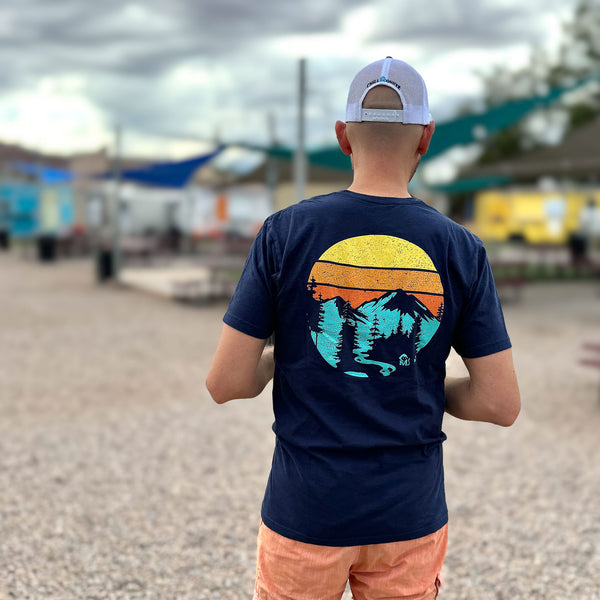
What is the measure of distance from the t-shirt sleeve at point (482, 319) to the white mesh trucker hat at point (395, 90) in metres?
0.29

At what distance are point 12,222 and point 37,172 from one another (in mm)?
5934

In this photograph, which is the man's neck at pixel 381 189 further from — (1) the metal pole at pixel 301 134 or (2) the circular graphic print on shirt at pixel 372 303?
(1) the metal pole at pixel 301 134

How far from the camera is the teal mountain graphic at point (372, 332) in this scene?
1349 millimetres

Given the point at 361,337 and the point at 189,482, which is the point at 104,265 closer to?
the point at 189,482

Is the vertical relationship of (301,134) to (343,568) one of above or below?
above

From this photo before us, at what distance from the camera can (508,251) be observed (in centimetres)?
2642

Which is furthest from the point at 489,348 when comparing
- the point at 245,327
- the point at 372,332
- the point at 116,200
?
the point at 116,200

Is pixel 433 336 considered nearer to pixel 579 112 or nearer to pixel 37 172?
pixel 37 172

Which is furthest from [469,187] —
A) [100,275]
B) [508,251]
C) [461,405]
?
[461,405]

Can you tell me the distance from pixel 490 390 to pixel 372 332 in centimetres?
28

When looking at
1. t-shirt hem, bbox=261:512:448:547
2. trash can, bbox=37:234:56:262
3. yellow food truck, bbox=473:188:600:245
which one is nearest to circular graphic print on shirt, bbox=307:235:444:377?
t-shirt hem, bbox=261:512:448:547

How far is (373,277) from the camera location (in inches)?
52.6

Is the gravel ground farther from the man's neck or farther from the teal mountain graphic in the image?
the man's neck

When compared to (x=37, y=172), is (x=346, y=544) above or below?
below
